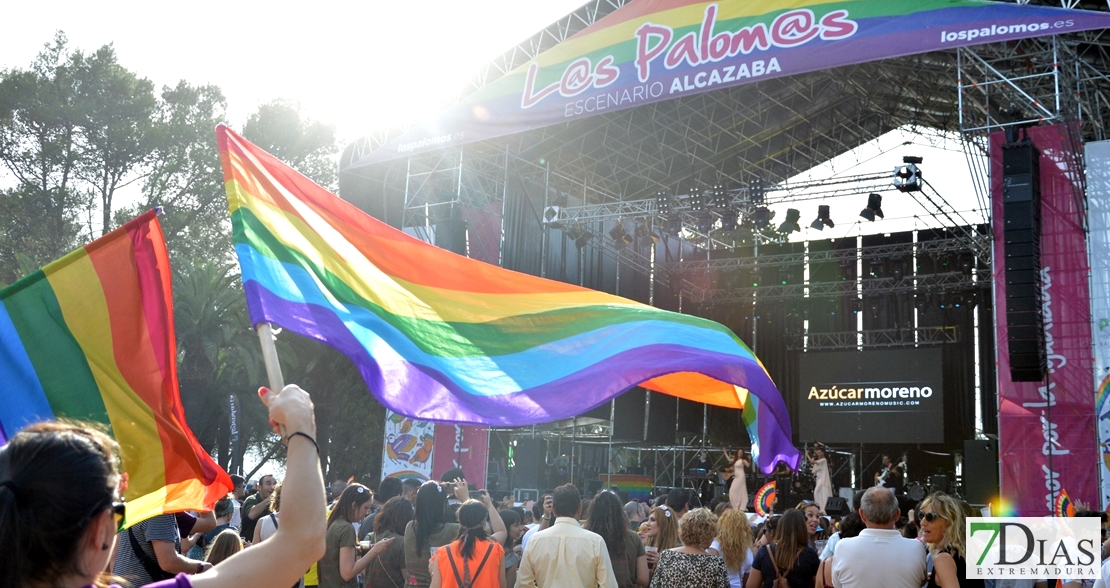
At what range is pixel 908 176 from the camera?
49.3 ft

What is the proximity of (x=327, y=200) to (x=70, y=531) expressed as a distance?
364 cm

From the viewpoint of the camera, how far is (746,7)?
45.1ft

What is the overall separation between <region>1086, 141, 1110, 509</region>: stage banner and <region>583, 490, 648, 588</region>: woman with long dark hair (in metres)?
10.1

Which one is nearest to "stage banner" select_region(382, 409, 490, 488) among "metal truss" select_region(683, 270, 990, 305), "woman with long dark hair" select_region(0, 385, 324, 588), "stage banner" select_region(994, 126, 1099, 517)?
"metal truss" select_region(683, 270, 990, 305)

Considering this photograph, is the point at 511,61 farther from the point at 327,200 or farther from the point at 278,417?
the point at 278,417

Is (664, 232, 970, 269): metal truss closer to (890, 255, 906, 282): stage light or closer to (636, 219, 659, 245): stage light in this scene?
(890, 255, 906, 282): stage light

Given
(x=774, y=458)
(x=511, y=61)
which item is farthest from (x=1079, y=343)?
(x=511, y=61)

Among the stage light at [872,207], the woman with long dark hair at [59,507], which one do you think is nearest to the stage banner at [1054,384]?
the stage light at [872,207]

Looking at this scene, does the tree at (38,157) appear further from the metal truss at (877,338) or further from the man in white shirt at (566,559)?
the man in white shirt at (566,559)

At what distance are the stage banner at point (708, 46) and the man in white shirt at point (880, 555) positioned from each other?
9.07 m

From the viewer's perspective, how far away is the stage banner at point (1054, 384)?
13.3 m

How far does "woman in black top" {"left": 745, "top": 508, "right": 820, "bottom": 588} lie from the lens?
18.4ft

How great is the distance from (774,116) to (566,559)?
627 inches

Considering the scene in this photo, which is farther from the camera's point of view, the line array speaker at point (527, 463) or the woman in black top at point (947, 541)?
the line array speaker at point (527, 463)
